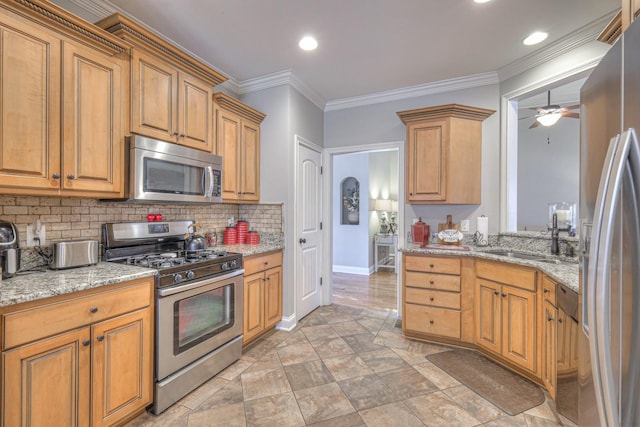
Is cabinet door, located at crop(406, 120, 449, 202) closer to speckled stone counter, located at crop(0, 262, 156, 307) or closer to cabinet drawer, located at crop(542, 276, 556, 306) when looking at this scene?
cabinet drawer, located at crop(542, 276, 556, 306)

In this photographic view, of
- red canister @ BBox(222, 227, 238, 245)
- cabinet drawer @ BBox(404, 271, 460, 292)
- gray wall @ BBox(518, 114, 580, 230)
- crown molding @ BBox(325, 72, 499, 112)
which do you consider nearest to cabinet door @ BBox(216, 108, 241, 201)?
red canister @ BBox(222, 227, 238, 245)

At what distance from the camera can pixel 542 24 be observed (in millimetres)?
2369

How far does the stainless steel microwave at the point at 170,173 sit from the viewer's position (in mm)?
2010

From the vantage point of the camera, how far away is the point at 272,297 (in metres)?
3.07

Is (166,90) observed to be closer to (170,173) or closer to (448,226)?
(170,173)

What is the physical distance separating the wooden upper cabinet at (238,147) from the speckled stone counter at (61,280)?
1.23m

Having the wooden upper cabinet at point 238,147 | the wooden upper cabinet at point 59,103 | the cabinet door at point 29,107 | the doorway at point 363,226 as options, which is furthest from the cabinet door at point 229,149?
the doorway at point 363,226

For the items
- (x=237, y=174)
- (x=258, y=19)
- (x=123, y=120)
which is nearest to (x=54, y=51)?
(x=123, y=120)

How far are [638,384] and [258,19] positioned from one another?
110 inches

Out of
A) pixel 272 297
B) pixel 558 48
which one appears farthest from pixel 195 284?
pixel 558 48

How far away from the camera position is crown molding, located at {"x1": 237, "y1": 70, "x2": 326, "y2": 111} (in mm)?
3213

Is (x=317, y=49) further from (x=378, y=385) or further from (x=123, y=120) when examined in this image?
(x=378, y=385)

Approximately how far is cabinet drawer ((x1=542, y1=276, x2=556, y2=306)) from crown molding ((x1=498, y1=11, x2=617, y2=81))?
78.1 inches

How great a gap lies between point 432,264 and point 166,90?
2745 millimetres
